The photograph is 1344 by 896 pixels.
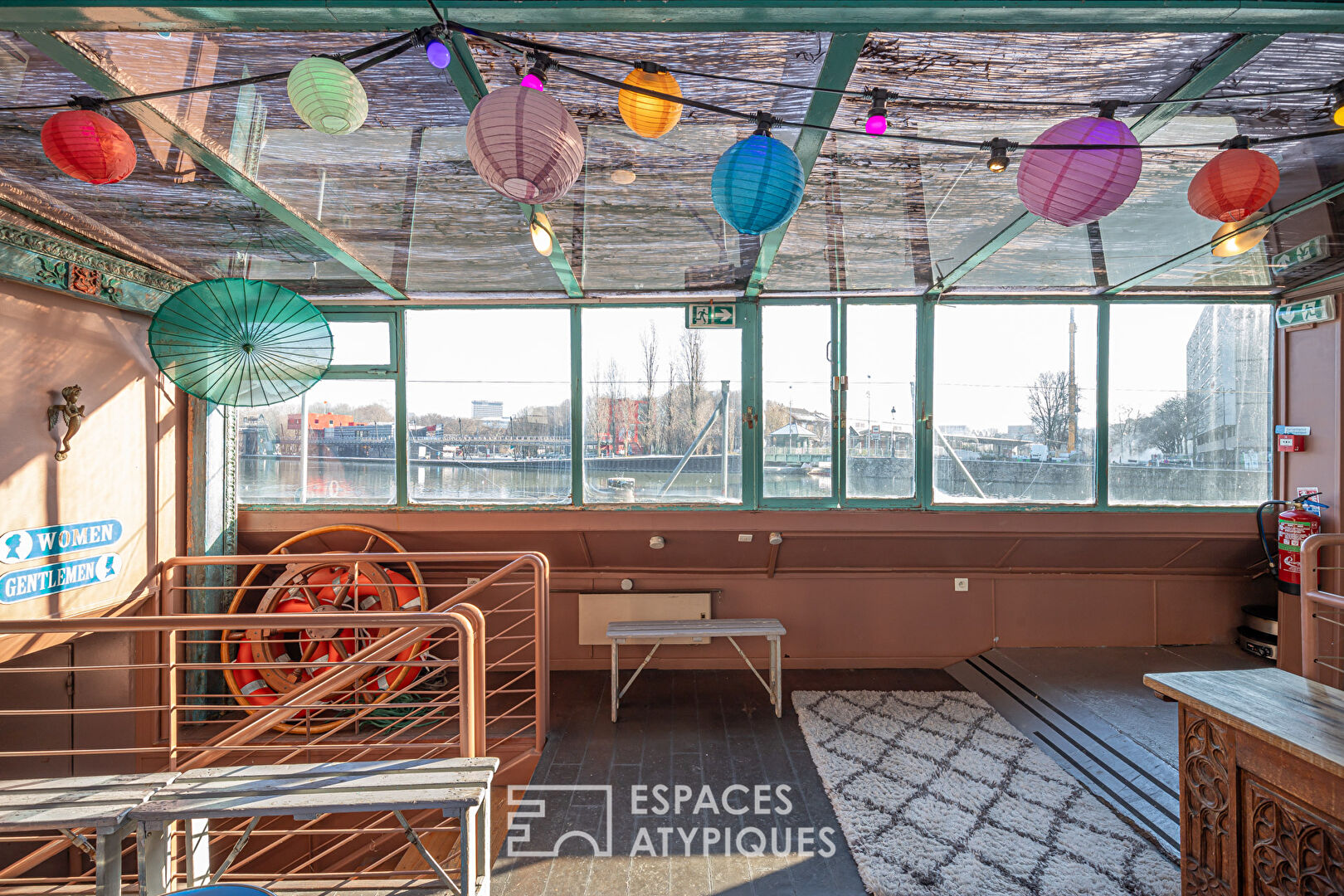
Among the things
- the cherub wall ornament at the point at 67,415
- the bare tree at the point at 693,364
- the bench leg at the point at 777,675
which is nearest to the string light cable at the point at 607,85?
the cherub wall ornament at the point at 67,415

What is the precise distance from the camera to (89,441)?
3.47 metres

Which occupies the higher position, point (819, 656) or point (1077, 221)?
point (1077, 221)

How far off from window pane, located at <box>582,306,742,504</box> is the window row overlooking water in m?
0.01

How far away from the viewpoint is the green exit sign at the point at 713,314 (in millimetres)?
4547

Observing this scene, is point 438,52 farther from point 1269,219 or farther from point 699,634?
point 1269,219

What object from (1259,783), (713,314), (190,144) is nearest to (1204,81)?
(1259,783)

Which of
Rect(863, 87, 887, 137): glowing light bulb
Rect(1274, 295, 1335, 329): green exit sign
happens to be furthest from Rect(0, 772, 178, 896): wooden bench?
Rect(1274, 295, 1335, 329): green exit sign

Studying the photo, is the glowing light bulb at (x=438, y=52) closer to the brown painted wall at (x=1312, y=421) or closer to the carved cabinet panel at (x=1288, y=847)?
the carved cabinet panel at (x=1288, y=847)

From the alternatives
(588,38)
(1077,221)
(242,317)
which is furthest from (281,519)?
(1077,221)

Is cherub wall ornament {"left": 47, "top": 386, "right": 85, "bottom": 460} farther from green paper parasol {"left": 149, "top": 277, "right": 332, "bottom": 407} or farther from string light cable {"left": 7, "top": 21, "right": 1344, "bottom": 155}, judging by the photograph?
string light cable {"left": 7, "top": 21, "right": 1344, "bottom": 155}

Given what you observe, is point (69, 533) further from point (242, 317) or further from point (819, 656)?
point (819, 656)

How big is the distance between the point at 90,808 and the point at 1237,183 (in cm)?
401

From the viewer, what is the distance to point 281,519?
4527mm

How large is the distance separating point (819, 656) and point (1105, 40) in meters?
4.05
